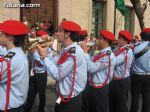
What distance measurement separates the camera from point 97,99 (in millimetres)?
7062

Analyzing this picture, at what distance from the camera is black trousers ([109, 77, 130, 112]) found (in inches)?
317

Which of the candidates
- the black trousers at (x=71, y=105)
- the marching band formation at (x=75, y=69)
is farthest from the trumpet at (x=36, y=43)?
the black trousers at (x=71, y=105)

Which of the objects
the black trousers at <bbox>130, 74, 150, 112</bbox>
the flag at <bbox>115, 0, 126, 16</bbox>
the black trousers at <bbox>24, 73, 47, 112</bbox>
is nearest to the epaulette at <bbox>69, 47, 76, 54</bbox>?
the black trousers at <bbox>130, 74, 150, 112</bbox>

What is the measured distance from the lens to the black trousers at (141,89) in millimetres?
8469

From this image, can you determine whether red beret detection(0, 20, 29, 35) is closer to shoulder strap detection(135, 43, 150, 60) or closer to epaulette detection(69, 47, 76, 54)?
epaulette detection(69, 47, 76, 54)

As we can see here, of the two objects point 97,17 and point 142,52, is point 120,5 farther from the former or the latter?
point 142,52

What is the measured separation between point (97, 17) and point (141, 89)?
1155cm

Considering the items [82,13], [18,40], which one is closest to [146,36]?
[18,40]

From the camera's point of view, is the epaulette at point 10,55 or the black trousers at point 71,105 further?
the black trousers at point 71,105

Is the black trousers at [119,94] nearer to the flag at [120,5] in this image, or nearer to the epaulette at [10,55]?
the epaulette at [10,55]

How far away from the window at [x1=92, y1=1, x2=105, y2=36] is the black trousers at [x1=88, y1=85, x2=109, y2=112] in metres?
12.4

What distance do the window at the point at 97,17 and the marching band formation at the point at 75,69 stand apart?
10.5 meters

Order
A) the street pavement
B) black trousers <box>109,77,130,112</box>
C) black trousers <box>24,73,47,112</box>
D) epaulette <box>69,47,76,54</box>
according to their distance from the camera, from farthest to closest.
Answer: the street pavement
black trousers <box>24,73,47,112</box>
black trousers <box>109,77,130,112</box>
epaulette <box>69,47,76,54</box>

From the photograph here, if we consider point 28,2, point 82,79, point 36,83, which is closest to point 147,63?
point 36,83
